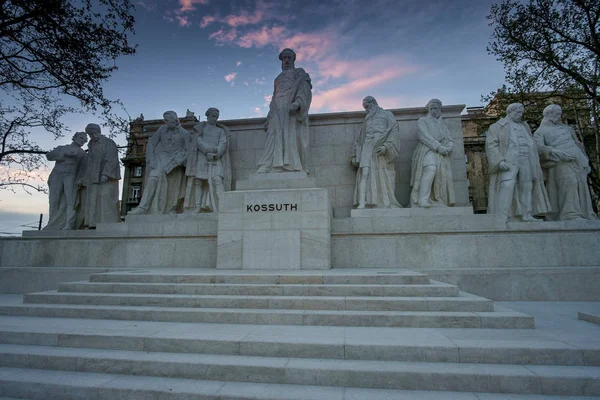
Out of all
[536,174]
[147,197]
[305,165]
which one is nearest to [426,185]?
[536,174]

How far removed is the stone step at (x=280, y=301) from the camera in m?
5.49

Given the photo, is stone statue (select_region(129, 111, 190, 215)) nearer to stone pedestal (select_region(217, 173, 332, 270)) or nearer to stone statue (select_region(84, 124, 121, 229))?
stone statue (select_region(84, 124, 121, 229))

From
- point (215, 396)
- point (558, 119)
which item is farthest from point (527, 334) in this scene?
point (558, 119)

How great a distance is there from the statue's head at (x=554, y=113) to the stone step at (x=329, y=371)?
29.0 feet

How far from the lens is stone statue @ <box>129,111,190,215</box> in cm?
1149

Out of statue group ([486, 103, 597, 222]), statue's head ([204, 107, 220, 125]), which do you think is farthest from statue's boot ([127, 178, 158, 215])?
statue group ([486, 103, 597, 222])

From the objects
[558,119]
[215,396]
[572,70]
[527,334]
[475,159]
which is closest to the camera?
[215,396]

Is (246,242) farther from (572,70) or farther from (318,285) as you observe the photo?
(572,70)

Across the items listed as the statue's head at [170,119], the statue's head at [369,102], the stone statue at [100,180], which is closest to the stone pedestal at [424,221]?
the statue's head at [369,102]

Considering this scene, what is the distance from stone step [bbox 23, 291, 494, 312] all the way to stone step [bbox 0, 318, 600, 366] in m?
0.66

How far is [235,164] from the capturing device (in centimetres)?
1298

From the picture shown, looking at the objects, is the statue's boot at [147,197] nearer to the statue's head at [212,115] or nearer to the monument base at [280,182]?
the statue's head at [212,115]

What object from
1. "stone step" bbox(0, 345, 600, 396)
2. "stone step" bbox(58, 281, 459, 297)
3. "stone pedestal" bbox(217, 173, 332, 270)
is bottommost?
"stone step" bbox(0, 345, 600, 396)

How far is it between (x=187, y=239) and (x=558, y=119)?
11.6 metres
